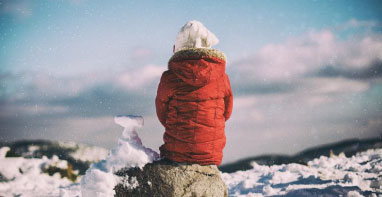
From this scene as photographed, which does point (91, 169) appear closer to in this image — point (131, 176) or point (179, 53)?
point (131, 176)

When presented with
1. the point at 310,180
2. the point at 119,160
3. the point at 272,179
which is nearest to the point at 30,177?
the point at 119,160

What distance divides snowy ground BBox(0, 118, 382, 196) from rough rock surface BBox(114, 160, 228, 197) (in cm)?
12

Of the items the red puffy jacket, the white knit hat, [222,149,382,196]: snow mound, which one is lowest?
[222,149,382,196]: snow mound

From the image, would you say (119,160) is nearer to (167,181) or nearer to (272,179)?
(167,181)

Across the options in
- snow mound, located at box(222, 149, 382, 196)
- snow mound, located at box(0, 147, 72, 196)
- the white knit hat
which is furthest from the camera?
snow mound, located at box(0, 147, 72, 196)

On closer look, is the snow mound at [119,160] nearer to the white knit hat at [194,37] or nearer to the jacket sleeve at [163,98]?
the jacket sleeve at [163,98]

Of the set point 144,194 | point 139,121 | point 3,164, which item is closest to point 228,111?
point 139,121

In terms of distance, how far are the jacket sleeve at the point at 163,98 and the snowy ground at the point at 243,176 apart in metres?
0.42

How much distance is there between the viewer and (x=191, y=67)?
9.22 ft

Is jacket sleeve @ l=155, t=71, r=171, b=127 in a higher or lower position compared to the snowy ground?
higher

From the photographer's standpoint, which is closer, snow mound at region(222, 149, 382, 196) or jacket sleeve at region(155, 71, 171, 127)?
jacket sleeve at region(155, 71, 171, 127)

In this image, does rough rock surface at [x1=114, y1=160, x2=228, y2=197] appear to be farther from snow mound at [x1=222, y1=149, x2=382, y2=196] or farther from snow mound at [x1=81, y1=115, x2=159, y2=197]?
snow mound at [x1=222, y1=149, x2=382, y2=196]

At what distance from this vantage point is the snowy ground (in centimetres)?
308

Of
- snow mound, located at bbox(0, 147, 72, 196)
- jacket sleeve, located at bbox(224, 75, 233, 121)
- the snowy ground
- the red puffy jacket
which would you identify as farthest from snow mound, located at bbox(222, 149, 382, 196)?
snow mound, located at bbox(0, 147, 72, 196)
